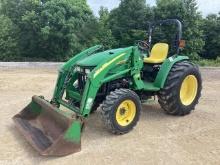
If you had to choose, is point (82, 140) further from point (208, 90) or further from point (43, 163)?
point (208, 90)

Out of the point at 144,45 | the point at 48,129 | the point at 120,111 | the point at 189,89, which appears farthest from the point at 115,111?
the point at 189,89

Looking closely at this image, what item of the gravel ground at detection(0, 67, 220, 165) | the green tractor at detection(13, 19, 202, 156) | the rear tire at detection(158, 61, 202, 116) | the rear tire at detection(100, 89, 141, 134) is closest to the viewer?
the gravel ground at detection(0, 67, 220, 165)

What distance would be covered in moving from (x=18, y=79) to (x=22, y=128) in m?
5.84

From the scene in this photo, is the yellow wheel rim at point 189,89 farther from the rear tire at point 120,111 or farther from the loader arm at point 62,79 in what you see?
the loader arm at point 62,79

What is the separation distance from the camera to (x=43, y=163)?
496cm

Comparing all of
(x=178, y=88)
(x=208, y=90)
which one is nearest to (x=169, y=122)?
(x=178, y=88)

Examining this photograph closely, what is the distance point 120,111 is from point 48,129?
1.18 m

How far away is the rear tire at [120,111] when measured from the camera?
5715 mm

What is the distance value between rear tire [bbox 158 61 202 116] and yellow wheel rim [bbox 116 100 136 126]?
910mm

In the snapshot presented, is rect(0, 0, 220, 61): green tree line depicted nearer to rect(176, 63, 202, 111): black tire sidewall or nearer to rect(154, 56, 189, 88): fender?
rect(176, 63, 202, 111): black tire sidewall

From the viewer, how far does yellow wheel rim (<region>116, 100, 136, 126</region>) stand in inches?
232

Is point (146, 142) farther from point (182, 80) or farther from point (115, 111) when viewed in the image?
point (182, 80)

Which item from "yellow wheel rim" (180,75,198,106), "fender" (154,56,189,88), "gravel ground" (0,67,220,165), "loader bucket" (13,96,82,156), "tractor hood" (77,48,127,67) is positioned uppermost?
"tractor hood" (77,48,127,67)

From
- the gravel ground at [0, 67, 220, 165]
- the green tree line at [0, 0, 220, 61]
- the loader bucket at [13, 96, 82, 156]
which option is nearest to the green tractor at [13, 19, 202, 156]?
the loader bucket at [13, 96, 82, 156]
